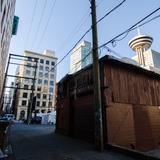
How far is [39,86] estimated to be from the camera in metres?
76.7

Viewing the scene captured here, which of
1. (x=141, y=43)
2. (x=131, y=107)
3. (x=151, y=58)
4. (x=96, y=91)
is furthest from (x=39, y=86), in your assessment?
(x=96, y=91)

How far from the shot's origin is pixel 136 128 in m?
11.7

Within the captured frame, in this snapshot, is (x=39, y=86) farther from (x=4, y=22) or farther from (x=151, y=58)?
(x=4, y=22)

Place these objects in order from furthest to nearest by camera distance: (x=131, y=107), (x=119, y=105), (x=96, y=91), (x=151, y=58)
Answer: (x=151, y=58), (x=131, y=107), (x=119, y=105), (x=96, y=91)

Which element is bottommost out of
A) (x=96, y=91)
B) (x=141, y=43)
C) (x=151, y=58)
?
(x=96, y=91)

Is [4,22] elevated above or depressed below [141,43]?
below

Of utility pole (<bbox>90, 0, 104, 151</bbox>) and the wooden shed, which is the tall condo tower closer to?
the wooden shed

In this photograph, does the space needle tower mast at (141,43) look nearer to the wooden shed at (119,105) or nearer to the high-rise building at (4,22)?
the wooden shed at (119,105)

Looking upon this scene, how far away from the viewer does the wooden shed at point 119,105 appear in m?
10.5

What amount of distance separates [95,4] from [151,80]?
8469 mm

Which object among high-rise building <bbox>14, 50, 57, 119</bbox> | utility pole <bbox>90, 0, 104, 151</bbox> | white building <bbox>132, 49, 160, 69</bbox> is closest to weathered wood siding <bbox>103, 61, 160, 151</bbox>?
utility pole <bbox>90, 0, 104, 151</bbox>

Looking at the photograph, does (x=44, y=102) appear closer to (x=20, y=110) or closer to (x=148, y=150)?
(x=20, y=110)

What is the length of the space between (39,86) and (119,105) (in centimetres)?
6923

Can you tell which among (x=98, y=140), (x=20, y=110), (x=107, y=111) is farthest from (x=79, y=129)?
(x=20, y=110)
